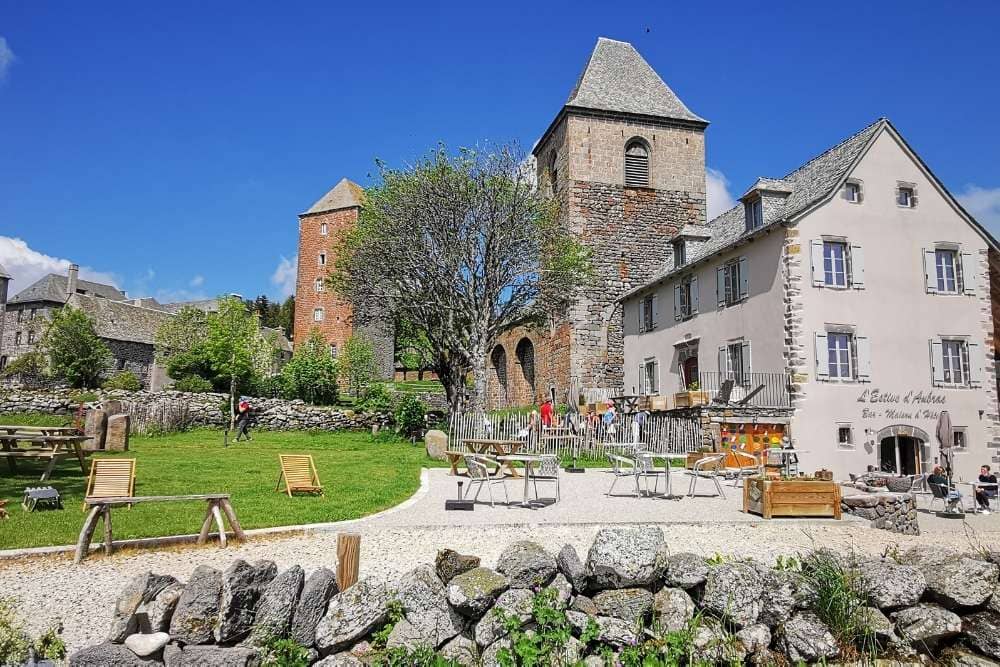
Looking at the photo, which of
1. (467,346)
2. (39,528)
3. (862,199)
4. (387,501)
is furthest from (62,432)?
(862,199)

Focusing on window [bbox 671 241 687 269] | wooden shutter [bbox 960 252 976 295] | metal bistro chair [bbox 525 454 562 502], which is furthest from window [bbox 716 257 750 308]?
metal bistro chair [bbox 525 454 562 502]

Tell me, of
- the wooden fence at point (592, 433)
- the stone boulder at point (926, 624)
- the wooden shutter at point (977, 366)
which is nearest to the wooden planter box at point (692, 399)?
the wooden fence at point (592, 433)

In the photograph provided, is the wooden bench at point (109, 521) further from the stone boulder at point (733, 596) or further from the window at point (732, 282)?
the window at point (732, 282)

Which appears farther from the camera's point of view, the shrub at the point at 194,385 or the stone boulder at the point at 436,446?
the shrub at the point at 194,385

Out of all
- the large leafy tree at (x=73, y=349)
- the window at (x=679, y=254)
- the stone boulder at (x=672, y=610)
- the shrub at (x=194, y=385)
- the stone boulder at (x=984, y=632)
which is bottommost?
the stone boulder at (x=984, y=632)

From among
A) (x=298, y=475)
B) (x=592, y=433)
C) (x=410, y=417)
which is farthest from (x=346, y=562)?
(x=410, y=417)

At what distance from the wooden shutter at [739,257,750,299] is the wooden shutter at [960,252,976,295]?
665cm

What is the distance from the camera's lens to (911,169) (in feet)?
71.2

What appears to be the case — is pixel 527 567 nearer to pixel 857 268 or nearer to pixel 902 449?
pixel 857 268

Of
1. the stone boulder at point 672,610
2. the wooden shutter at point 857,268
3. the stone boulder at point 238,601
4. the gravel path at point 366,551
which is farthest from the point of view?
the wooden shutter at point 857,268

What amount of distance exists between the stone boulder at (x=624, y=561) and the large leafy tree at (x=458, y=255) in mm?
18840

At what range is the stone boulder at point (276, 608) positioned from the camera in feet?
18.0

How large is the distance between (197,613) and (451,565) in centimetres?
211

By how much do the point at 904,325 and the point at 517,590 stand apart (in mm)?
19709
